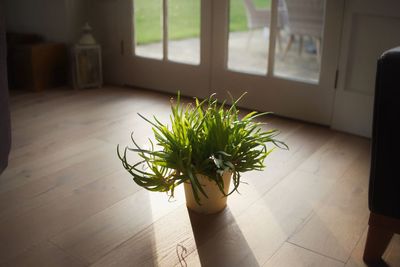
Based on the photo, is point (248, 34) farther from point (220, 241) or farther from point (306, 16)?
point (220, 241)

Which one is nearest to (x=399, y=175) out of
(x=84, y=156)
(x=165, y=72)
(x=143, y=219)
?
(x=143, y=219)

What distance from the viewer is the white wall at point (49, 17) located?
3.47 metres

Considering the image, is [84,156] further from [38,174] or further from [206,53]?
[206,53]

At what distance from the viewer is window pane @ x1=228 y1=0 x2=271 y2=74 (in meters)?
3.04

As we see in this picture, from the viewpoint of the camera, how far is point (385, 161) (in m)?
1.44

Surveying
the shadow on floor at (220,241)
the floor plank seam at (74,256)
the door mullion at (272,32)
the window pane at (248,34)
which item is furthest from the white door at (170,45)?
the floor plank seam at (74,256)

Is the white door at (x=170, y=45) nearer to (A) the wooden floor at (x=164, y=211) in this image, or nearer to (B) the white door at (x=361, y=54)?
(A) the wooden floor at (x=164, y=211)

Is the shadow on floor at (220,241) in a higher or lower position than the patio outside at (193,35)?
lower

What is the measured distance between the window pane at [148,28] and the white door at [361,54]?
1.27m

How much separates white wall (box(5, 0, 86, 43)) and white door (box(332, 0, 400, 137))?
1.89m

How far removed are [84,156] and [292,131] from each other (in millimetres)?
1130

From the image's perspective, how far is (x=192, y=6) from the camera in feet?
10.3

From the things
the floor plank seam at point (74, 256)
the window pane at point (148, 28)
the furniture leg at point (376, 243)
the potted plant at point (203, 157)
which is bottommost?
the floor plank seam at point (74, 256)

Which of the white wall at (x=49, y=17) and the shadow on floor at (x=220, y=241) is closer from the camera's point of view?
the shadow on floor at (x=220, y=241)
